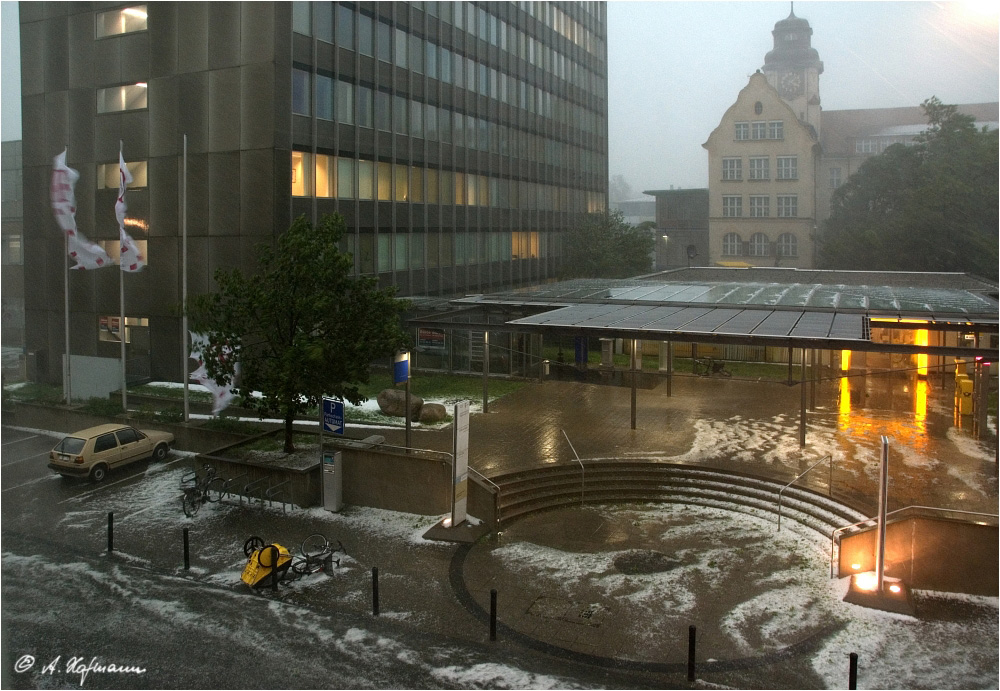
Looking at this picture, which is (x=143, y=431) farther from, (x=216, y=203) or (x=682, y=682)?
(x=682, y=682)

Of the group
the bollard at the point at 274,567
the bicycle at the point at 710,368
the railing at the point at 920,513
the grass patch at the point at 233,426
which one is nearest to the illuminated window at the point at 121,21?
the grass patch at the point at 233,426

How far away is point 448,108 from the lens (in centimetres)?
4112

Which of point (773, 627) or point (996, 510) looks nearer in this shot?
point (773, 627)

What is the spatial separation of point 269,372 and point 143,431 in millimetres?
7098

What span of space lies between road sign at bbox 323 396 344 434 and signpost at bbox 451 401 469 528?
3.77m

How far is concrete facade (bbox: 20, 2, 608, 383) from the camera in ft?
99.6

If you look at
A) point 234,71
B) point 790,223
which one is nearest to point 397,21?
point 234,71

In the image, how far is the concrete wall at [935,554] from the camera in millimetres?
14211

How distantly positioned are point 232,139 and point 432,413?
13.3 m

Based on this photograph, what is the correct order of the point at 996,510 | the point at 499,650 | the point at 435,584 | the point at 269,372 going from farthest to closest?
the point at 269,372
the point at 996,510
the point at 435,584
the point at 499,650

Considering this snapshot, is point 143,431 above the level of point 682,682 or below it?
above

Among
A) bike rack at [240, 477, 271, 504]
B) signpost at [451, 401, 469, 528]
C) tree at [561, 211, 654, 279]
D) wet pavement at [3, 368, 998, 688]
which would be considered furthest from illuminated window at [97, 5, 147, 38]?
tree at [561, 211, 654, 279]

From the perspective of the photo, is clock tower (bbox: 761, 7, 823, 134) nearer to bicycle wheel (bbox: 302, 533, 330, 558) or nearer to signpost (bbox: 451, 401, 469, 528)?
signpost (bbox: 451, 401, 469, 528)

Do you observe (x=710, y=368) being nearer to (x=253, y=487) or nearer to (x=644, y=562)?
(x=644, y=562)
